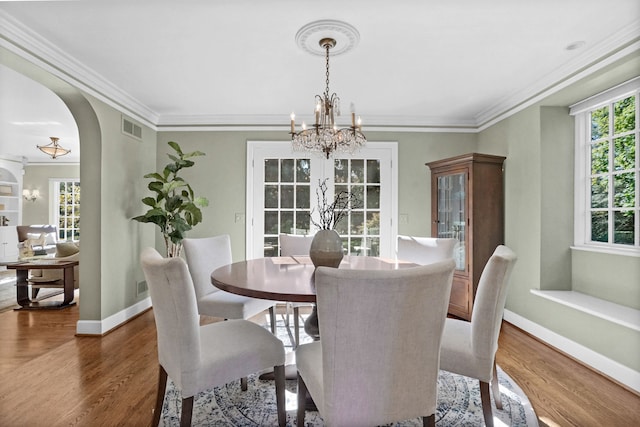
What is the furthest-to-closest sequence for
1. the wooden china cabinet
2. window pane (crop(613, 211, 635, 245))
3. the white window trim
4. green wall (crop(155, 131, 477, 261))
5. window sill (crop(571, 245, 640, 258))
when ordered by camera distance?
the white window trim → green wall (crop(155, 131, 477, 261)) → the wooden china cabinet → window pane (crop(613, 211, 635, 245)) → window sill (crop(571, 245, 640, 258))

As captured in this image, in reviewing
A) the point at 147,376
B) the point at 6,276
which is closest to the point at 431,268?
the point at 147,376

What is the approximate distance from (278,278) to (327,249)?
0.32 metres

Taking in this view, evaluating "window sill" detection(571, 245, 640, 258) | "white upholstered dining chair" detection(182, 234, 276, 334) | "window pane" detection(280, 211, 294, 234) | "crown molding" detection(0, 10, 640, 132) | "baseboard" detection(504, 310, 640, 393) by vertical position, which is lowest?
"baseboard" detection(504, 310, 640, 393)

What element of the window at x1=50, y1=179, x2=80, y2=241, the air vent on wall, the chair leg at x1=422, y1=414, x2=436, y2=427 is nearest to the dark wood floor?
the chair leg at x1=422, y1=414, x2=436, y2=427

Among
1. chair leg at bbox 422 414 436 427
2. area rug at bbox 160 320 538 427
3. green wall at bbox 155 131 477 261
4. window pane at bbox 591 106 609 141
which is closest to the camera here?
chair leg at bbox 422 414 436 427

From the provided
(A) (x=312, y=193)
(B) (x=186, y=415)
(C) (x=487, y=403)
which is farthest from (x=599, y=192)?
(B) (x=186, y=415)

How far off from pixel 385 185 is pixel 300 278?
2.69 metres

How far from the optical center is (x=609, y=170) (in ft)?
9.19

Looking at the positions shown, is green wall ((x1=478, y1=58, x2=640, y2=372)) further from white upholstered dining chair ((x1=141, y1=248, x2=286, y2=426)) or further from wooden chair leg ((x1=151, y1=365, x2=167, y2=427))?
wooden chair leg ((x1=151, y1=365, x2=167, y2=427))

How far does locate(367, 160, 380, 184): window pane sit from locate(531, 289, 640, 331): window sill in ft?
6.83

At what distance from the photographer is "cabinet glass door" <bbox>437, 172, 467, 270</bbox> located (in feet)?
11.9

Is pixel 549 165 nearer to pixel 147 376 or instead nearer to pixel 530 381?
pixel 530 381

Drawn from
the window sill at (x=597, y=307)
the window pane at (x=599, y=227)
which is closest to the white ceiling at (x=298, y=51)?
the window pane at (x=599, y=227)

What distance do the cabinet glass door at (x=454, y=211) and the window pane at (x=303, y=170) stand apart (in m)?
1.60
